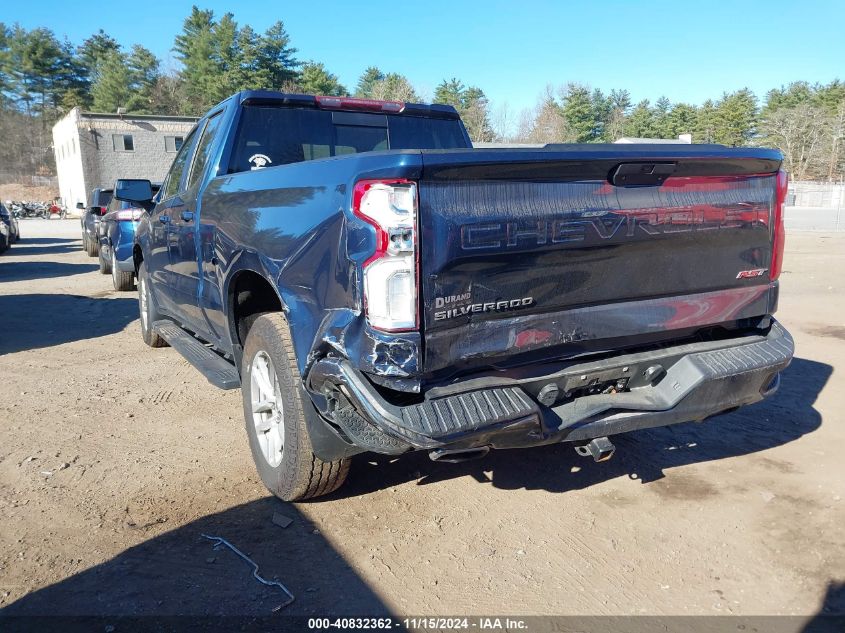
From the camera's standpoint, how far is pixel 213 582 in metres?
2.81

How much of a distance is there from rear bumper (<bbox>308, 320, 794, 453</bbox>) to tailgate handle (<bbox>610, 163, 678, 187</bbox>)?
77 centimetres

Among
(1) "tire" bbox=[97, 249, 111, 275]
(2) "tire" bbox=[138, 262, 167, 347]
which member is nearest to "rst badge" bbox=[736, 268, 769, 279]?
(2) "tire" bbox=[138, 262, 167, 347]

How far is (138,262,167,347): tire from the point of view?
6.30 meters

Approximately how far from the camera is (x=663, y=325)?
121 inches

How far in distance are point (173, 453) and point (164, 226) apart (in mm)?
1927

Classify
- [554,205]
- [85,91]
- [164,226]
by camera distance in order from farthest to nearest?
1. [85,91]
2. [164,226]
3. [554,205]

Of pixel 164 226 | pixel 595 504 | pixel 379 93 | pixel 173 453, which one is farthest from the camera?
pixel 379 93

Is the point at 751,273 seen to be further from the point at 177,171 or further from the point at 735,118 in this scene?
the point at 735,118

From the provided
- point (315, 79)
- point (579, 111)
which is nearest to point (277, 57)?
point (315, 79)

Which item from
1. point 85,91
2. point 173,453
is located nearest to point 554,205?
point 173,453

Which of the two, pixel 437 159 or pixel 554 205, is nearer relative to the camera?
pixel 437 159

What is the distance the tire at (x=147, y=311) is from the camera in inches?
248

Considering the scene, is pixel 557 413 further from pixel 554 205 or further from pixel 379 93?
pixel 379 93

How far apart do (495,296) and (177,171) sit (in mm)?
→ 3750
